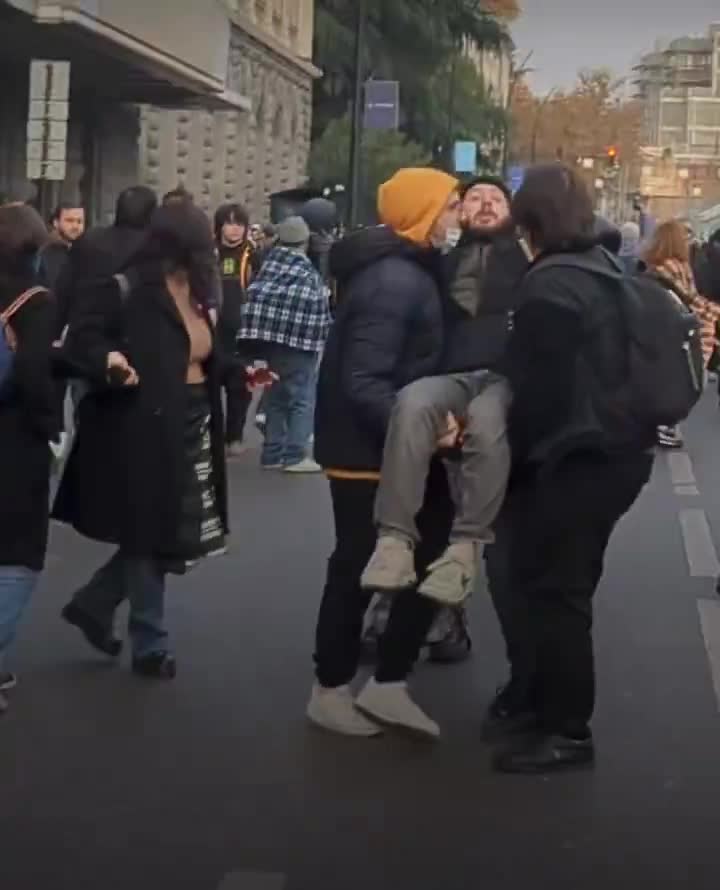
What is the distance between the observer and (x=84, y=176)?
36.2m

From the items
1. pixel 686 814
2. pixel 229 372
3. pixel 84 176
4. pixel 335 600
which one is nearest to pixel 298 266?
pixel 229 372

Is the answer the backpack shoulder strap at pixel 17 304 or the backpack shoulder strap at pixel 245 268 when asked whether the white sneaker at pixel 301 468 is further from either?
the backpack shoulder strap at pixel 17 304

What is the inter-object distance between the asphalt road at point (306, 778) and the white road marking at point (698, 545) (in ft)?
4.04

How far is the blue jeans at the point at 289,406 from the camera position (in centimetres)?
1445

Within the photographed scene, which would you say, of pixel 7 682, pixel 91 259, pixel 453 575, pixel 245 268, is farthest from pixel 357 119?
pixel 453 575

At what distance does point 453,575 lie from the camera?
6.42 meters

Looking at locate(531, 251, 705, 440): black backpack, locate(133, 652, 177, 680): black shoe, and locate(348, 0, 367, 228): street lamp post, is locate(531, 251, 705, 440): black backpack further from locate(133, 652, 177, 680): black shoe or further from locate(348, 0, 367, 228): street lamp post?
locate(348, 0, 367, 228): street lamp post

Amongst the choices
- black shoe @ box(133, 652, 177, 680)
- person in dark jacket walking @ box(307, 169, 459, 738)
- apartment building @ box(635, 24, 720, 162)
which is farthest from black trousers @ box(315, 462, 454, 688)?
apartment building @ box(635, 24, 720, 162)

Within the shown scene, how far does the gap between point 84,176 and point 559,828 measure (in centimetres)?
3113

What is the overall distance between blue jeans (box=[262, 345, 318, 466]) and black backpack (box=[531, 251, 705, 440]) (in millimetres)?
8018

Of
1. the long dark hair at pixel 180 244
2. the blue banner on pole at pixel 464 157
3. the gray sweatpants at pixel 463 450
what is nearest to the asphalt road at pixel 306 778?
the gray sweatpants at pixel 463 450

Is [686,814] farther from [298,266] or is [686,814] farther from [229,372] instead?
[298,266]

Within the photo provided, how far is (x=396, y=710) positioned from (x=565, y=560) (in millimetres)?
854

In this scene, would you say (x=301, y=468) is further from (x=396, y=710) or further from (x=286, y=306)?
(x=396, y=710)
